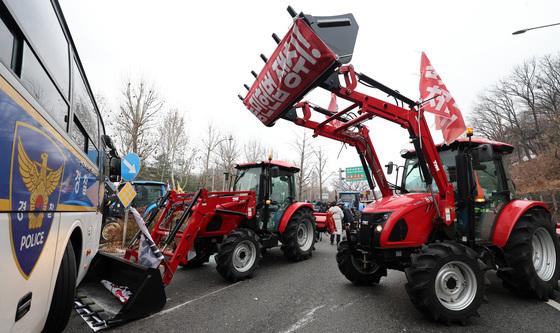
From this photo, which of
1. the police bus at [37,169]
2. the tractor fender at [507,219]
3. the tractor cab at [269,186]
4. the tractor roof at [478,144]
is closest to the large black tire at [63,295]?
the police bus at [37,169]

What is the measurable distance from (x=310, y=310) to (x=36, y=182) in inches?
135

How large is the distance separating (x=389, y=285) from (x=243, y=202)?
3.18 meters

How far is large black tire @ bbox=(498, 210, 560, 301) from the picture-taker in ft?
12.7

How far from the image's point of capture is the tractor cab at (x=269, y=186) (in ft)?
21.7

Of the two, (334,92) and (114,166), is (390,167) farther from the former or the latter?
(114,166)

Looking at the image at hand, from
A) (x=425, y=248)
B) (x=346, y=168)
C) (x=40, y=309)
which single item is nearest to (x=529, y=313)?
(x=425, y=248)

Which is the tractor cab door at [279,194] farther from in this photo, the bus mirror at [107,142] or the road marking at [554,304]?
the road marking at [554,304]

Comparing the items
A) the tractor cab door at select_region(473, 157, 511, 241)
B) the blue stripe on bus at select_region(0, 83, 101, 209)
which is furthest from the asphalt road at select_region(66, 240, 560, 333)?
the blue stripe on bus at select_region(0, 83, 101, 209)

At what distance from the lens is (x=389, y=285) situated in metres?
4.85

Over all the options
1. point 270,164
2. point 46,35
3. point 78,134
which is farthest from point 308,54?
point 270,164

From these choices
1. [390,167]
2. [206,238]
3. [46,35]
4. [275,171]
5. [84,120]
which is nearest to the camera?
[46,35]

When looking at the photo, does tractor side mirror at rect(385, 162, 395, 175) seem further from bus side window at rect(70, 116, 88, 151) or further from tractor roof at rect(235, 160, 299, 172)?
bus side window at rect(70, 116, 88, 151)

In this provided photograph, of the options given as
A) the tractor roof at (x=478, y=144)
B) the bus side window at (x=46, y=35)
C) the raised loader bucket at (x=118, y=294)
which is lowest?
the raised loader bucket at (x=118, y=294)

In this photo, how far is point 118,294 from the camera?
3.72 m
